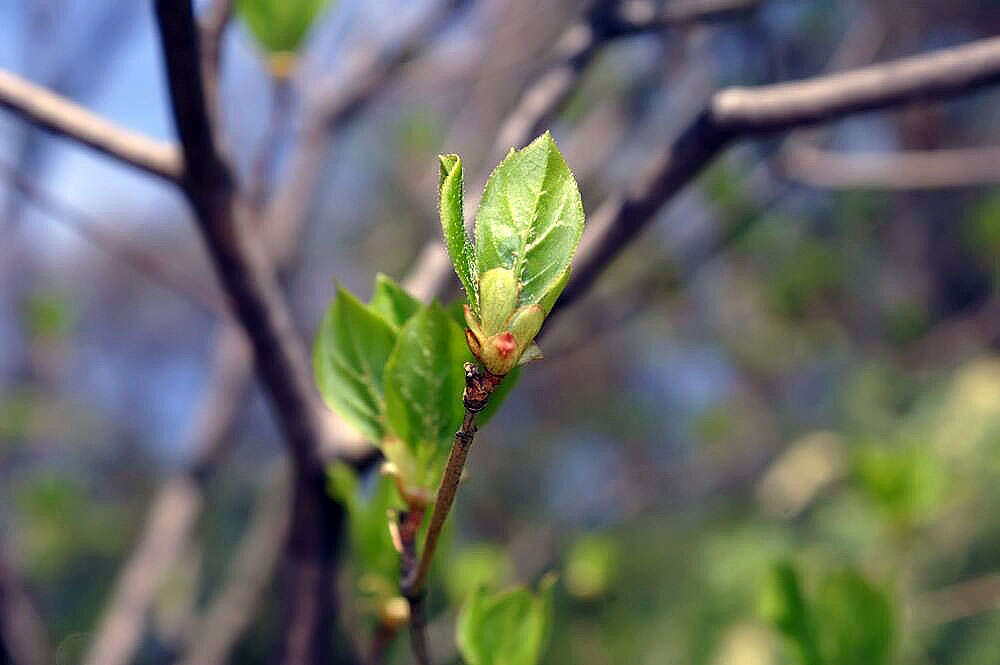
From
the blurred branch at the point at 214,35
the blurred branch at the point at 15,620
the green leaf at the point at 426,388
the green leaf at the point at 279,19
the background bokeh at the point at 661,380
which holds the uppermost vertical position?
the blurred branch at the point at 214,35

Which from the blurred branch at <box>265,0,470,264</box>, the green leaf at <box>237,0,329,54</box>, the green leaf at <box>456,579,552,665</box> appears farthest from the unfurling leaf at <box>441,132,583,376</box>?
the blurred branch at <box>265,0,470,264</box>

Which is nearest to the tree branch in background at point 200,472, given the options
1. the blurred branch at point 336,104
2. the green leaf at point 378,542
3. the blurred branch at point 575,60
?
the blurred branch at point 336,104

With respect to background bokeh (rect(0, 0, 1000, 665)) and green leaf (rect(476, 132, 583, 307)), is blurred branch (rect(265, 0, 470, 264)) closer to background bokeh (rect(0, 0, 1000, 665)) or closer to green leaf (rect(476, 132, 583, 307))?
background bokeh (rect(0, 0, 1000, 665))

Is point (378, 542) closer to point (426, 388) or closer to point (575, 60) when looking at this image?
point (426, 388)

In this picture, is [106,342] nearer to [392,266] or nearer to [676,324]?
[392,266]

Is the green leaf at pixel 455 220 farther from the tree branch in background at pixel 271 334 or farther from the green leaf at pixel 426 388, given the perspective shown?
the tree branch in background at pixel 271 334

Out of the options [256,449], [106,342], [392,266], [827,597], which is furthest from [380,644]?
[106,342]

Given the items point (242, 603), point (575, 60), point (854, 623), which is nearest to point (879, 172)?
point (575, 60)
